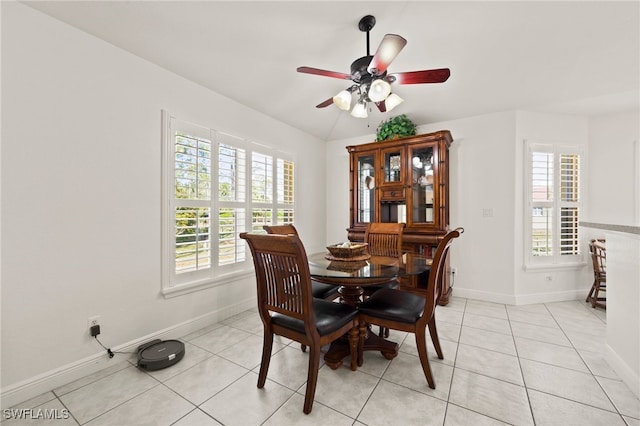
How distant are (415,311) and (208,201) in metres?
2.19

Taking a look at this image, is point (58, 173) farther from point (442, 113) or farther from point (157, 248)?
point (442, 113)

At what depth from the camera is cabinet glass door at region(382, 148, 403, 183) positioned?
359 centimetres

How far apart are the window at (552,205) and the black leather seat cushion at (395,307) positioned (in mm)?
2383

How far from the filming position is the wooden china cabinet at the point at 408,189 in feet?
10.8

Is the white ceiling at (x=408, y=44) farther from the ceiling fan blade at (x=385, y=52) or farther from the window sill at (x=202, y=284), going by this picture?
the window sill at (x=202, y=284)

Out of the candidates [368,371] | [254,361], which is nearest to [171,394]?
[254,361]

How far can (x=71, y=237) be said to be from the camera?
6.06ft

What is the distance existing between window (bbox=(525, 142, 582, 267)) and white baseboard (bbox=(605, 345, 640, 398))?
59.2 inches

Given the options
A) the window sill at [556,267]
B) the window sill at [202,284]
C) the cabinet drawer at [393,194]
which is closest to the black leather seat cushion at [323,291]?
the window sill at [202,284]

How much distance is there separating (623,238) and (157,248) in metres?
3.66

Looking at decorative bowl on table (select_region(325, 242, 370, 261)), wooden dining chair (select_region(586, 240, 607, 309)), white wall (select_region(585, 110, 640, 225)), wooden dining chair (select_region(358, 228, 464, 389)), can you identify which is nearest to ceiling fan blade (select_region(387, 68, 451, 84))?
wooden dining chair (select_region(358, 228, 464, 389))

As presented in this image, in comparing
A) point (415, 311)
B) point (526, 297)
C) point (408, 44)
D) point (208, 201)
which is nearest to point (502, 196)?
point (526, 297)

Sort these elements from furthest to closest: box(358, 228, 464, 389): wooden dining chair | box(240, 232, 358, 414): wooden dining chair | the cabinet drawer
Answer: the cabinet drawer < box(358, 228, 464, 389): wooden dining chair < box(240, 232, 358, 414): wooden dining chair

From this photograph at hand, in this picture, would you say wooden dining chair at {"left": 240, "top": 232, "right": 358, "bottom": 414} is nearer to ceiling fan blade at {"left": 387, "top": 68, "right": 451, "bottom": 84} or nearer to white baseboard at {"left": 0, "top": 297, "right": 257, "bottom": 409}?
white baseboard at {"left": 0, "top": 297, "right": 257, "bottom": 409}
